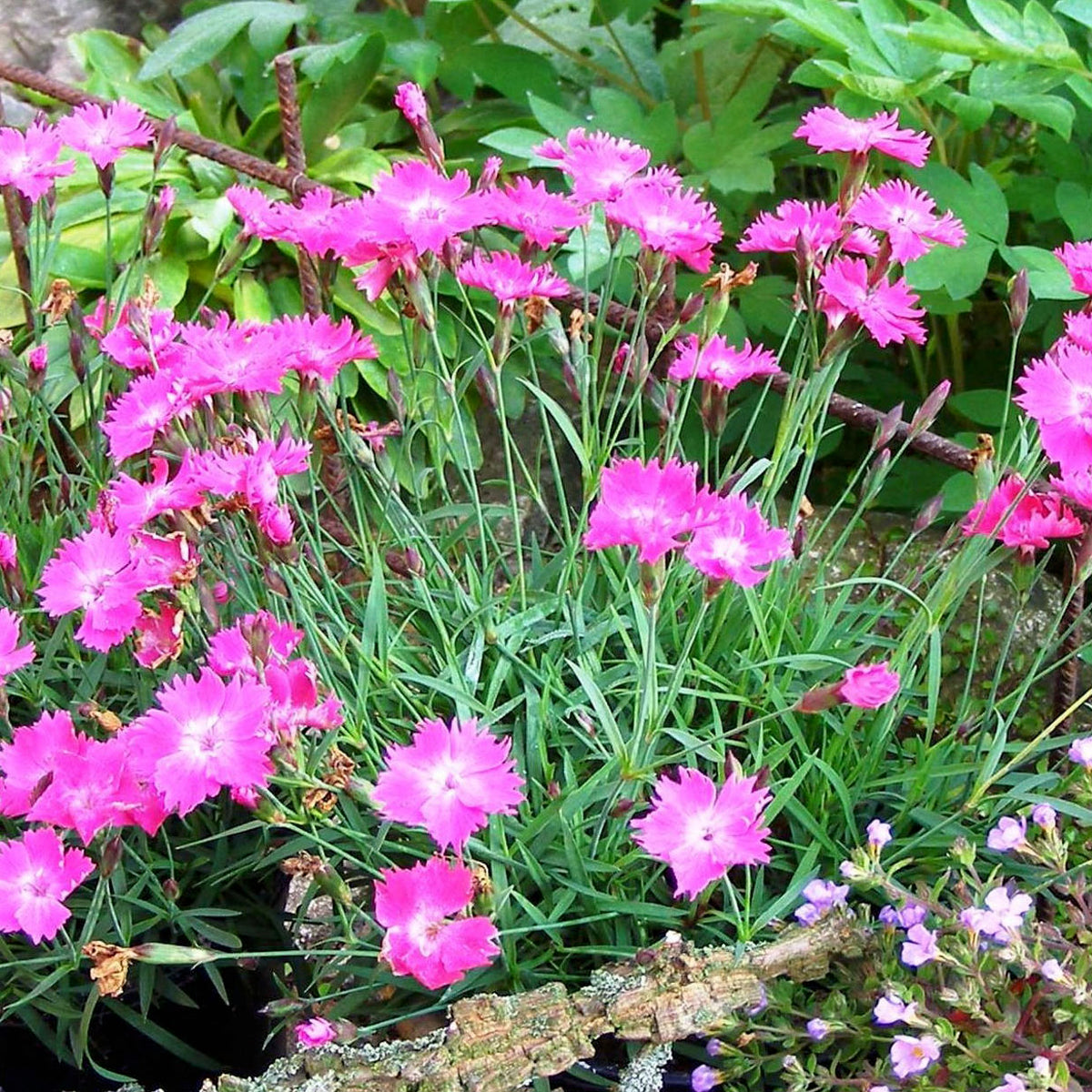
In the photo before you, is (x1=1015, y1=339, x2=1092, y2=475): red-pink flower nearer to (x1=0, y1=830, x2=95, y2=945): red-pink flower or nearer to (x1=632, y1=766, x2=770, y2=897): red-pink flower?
(x1=632, y1=766, x2=770, y2=897): red-pink flower

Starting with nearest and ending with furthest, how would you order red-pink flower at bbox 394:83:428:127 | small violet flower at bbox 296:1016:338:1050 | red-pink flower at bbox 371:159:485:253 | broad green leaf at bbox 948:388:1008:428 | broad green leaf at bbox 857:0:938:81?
small violet flower at bbox 296:1016:338:1050 < red-pink flower at bbox 371:159:485:253 < red-pink flower at bbox 394:83:428:127 < broad green leaf at bbox 857:0:938:81 < broad green leaf at bbox 948:388:1008:428

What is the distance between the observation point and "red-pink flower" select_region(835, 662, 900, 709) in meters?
0.75

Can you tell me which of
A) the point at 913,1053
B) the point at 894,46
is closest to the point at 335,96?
the point at 894,46

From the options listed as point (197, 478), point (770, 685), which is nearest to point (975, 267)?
point (770, 685)

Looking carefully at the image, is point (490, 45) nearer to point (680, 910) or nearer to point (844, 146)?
point (844, 146)

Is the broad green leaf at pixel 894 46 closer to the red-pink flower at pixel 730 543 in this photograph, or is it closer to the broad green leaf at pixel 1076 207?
the broad green leaf at pixel 1076 207

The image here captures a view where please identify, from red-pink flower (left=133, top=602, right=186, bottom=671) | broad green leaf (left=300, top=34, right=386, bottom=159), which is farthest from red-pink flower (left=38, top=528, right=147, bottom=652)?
broad green leaf (left=300, top=34, right=386, bottom=159)

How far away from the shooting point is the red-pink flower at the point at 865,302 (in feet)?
2.99

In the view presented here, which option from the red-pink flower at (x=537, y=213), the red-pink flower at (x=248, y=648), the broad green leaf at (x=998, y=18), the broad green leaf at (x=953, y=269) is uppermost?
the broad green leaf at (x=998, y=18)

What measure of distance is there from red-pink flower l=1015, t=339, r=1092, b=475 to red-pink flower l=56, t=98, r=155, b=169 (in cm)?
75

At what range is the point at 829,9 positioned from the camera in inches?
44.9

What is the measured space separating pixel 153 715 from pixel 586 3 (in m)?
1.69

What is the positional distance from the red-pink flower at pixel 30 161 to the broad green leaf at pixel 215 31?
672mm

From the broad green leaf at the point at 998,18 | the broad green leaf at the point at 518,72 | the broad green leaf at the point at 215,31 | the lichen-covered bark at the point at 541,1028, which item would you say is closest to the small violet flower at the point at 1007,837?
the lichen-covered bark at the point at 541,1028
